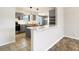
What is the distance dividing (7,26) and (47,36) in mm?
1308

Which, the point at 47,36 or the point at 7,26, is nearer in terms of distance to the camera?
the point at 7,26

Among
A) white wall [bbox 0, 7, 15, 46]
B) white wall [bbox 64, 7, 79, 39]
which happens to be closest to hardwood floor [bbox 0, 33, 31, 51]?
white wall [bbox 0, 7, 15, 46]

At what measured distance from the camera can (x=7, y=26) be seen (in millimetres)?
2283

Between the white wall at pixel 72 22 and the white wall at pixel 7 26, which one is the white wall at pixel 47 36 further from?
the white wall at pixel 7 26

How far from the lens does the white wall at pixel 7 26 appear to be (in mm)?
2120

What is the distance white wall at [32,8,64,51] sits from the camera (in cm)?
239

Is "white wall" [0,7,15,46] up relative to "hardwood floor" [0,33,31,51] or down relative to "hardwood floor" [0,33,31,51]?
up

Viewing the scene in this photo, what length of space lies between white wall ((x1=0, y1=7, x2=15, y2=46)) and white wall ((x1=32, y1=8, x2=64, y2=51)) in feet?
1.80

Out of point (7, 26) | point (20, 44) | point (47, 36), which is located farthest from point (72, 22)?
point (7, 26)

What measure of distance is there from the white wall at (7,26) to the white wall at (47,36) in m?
0.55

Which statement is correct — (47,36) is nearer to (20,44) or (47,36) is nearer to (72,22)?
(20,44)

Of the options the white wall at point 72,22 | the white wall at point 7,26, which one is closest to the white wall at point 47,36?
the white wall at point 72,22

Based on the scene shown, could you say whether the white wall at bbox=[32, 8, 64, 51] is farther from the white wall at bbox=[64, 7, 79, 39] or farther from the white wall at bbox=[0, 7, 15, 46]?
the white wall at bbox=[0, 7, 15, 46]
